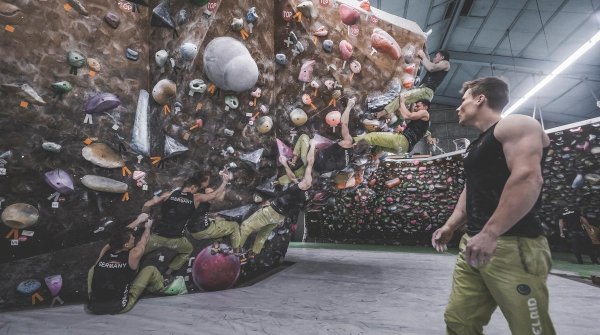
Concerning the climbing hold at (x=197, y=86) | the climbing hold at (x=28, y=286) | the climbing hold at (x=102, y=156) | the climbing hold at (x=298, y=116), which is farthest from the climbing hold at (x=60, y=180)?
the climbing hold at (x=298, y=116)

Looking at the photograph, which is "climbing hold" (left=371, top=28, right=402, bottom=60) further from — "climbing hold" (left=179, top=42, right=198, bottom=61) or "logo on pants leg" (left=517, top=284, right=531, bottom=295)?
"logo on pants leg" (left=517, top=284, right=531, bottom=295)

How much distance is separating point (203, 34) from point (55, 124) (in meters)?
1.47

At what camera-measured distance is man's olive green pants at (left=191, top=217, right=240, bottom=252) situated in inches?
129

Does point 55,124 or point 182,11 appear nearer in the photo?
point 55,124

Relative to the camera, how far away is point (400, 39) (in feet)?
12.5

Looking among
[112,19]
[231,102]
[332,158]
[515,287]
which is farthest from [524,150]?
[112,19]

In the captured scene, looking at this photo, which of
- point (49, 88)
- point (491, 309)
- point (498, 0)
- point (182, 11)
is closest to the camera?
point (491, 309)

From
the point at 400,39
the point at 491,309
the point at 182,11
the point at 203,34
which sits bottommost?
the point at 491,309

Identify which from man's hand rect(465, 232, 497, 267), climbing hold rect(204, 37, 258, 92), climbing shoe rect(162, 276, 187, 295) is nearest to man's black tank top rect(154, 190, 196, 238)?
climbing shoe rect(162, 276, 187, 295)

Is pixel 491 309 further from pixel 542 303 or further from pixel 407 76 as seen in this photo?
pixel 407 76

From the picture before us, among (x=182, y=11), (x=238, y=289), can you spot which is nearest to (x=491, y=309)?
(x=238, y=289)

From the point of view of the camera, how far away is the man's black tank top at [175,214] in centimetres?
303

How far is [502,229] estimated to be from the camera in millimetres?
1122

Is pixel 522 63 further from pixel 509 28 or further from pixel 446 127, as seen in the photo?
pixel 446 127
